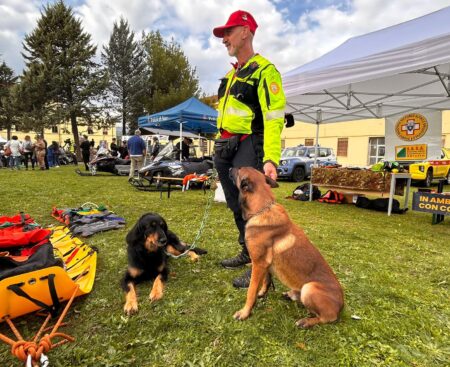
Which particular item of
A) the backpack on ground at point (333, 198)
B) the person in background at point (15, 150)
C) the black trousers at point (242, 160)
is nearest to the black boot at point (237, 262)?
the black trousers at point (242, 160)

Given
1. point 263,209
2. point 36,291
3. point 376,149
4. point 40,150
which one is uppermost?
point 376,149

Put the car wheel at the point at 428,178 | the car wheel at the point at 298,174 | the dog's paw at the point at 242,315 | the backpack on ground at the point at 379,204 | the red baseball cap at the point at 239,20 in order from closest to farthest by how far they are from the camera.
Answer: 1. the dog's paw at the point at 242,315
2. the red baseball cap at the point at 239,20
3. the backpack on ground at the point at 379,204
4. the car wheel at the point at 428,178
5. the car wheel at the point at 298,174

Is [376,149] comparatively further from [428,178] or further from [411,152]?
[411,152]

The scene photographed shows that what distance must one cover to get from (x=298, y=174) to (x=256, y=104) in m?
11.9

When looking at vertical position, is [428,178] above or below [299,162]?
below

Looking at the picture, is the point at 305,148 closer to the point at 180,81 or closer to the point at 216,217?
the point at 216,217

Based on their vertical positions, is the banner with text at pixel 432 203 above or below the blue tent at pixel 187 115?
below

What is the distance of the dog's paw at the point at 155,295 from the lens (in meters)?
2.36

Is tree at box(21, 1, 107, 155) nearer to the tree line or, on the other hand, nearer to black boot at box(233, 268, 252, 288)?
the tree line

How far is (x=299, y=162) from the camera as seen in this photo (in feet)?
45.2

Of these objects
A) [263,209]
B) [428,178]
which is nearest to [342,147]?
[428,178]

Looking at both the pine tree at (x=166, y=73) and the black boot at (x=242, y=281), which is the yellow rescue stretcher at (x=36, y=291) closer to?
the black boot at (x=242, y=281)

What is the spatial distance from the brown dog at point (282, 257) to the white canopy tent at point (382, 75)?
3.74m

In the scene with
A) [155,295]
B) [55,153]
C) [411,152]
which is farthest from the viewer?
[55,153]
